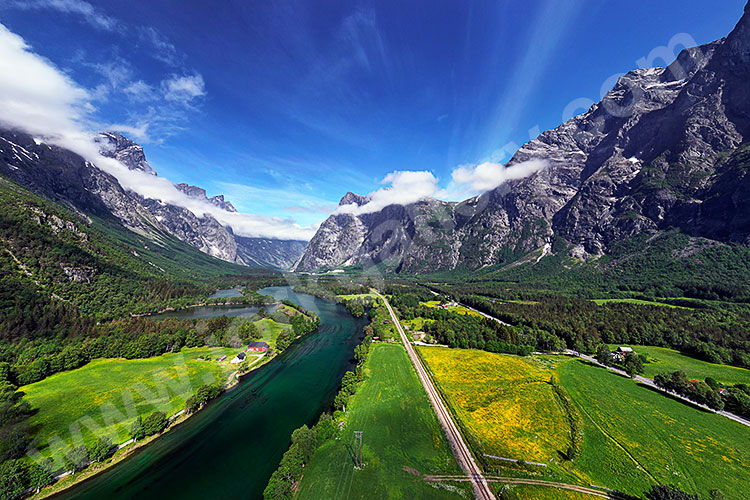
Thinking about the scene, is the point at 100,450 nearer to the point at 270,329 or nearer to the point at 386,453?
the point at 386,453

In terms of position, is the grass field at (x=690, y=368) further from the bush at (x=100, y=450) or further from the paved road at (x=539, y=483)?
the bush at (x=100, y=450)

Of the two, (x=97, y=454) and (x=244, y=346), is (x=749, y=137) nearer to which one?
(x=244, y=346)

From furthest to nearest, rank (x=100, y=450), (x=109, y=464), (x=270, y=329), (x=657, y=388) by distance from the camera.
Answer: (x=270, y=329), (x=657, y=388), (x=109, y=464), (x=100, y=450)

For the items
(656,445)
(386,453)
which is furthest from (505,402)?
→ (386,453)

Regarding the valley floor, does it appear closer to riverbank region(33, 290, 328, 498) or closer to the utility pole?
the utility pole

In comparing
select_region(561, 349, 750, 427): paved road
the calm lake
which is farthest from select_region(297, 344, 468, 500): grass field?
the calm lake

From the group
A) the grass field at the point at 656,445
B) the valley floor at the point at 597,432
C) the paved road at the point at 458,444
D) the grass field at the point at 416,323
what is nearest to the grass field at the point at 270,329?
the grass field at the point at 416,323
